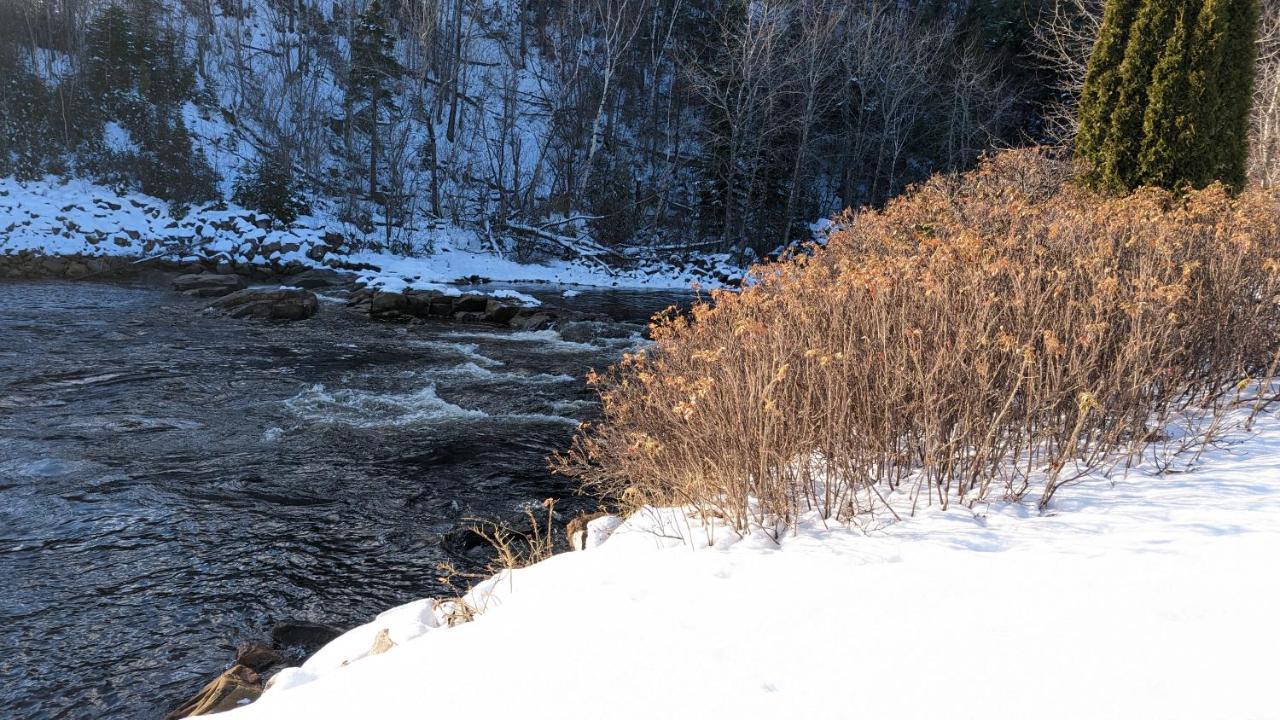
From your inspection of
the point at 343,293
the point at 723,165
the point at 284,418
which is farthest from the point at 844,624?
the point at 723,165

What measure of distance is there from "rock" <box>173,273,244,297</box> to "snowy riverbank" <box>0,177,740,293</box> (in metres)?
2.96

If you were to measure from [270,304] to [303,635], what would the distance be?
1137 centimetres

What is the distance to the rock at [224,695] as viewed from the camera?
317 centimetres

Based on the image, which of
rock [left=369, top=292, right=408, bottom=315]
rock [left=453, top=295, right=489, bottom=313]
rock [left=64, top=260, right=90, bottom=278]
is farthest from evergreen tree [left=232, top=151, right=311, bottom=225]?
rock [left=453, top=295, right=489, bottom=313]

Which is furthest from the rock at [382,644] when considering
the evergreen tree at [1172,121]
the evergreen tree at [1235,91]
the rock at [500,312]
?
the rock at [500,312]

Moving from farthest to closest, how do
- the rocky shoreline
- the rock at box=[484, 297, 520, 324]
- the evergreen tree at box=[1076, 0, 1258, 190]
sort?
the rock at box=[484, 297, 520, 324]
the rocky shoreline
the evergreen tree at box=[1076, 0, 1258, 190]

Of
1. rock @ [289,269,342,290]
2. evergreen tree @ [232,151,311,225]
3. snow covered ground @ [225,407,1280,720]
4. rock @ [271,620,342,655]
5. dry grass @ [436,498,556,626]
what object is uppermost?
evergreen tree @ [232,151,311,225]

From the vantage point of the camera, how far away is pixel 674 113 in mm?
34250

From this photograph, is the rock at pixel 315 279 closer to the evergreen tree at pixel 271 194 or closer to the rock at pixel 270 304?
the rock at pixel 270 304

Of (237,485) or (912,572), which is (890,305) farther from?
(237,485)

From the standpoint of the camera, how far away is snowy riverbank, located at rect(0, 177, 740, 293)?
62.2 ft

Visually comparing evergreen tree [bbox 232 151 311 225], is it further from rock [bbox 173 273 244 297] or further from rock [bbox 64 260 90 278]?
rock [bbox 173 273 244 297]

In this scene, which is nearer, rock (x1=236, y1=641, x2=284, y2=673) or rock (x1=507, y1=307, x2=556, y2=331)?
rock (x1=236, y1=641, x2=284, y2=673)

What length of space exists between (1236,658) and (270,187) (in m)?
26.3
